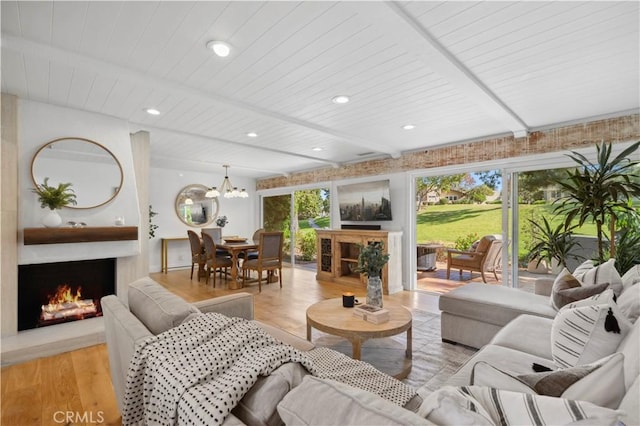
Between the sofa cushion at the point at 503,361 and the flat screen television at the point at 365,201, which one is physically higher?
→ the flat screen television at the point at 365,201

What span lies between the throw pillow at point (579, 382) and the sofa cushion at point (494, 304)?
1.79m

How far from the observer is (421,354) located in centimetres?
262

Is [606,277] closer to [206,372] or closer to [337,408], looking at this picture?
[337,408]

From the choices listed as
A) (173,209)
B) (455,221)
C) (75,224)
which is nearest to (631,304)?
(75,224)

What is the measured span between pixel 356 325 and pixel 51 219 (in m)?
3.08

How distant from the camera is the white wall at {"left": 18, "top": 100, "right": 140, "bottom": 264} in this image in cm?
290

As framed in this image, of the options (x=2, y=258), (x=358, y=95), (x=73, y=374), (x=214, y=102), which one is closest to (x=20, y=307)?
(x=2, y=258)

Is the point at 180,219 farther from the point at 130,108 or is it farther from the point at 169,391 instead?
the point at 169,391

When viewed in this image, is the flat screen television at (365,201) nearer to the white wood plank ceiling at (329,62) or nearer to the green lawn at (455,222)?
the green lawn at (455,222)

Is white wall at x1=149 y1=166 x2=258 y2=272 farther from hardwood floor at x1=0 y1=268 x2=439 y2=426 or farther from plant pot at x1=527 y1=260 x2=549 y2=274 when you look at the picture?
plant pot at x1=527 y1=260 x2=549 y2=274

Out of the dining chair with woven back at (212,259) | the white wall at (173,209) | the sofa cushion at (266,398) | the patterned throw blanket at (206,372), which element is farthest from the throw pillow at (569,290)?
the white wall at (173,209)

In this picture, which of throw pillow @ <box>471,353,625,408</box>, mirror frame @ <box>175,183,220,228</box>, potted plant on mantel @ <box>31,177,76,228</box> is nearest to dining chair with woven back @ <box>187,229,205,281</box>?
mirror frame @ <box>175,183,220,228</box>

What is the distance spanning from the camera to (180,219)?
7.12 metres

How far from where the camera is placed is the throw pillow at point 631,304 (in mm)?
1500
